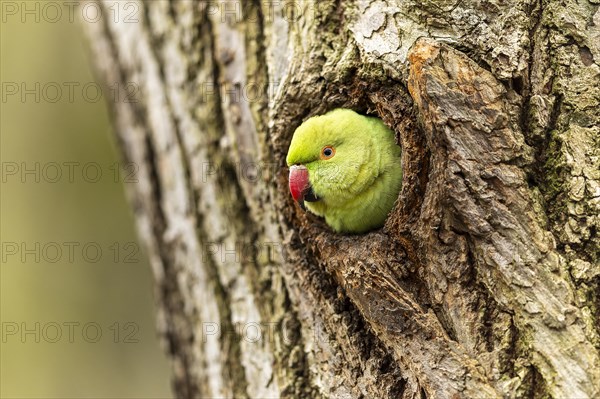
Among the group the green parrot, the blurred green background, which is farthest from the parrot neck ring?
the blurred green background

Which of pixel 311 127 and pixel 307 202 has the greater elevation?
pixel 311 127

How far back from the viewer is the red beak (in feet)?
10.0

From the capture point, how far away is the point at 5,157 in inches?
229

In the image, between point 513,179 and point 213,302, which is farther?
point 213,302

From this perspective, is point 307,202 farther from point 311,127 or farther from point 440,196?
point 440,196

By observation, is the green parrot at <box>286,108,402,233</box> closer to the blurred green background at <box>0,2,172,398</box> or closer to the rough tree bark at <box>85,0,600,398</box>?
the rough tree bark at <box>85,0,600,398</box>

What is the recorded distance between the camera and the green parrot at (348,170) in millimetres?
3088

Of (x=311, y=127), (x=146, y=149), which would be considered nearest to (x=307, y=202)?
(x=311, y=127)

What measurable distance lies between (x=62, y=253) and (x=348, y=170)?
3.61 metres

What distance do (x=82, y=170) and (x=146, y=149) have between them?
7.18 feet

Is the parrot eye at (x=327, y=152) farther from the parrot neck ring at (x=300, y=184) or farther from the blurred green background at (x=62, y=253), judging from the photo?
the blurred green background at (x=62, y=253)

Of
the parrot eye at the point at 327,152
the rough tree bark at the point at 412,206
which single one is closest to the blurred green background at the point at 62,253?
the rough tree bark at the point at 412,206

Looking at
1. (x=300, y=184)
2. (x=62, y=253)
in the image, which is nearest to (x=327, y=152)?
(x=300, y=184)

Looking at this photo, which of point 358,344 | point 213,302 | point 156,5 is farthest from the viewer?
point 156,5
